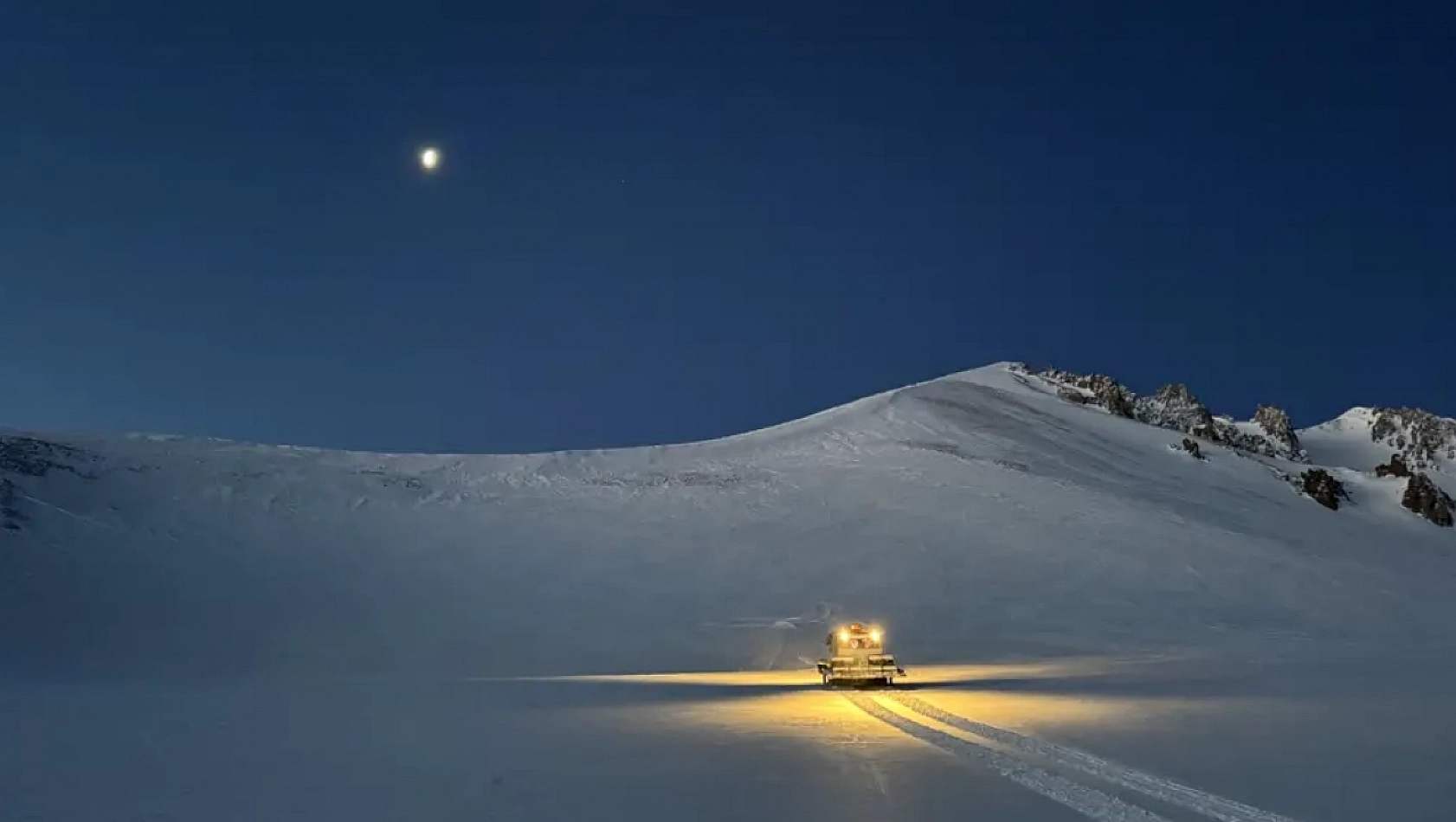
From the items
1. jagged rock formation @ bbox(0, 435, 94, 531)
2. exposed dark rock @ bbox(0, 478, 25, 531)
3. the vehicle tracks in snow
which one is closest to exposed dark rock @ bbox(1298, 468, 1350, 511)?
the vehicle tracks in snow

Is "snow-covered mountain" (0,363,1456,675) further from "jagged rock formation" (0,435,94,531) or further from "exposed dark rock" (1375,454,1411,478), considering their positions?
"exposed dark rock" (1375,454,1411,478)

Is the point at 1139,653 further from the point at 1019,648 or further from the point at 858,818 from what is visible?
the point at 858,818

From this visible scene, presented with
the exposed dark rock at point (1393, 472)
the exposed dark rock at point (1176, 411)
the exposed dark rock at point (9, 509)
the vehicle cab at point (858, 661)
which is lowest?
the vehicle cab at point (858, 661)

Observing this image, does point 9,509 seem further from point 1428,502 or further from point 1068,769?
point 1428,502

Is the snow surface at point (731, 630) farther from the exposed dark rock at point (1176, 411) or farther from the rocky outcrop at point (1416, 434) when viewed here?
the rocky outcrop at point (1416, 434)

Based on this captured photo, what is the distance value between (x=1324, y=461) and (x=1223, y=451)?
30.6 meters

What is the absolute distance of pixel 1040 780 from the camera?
543 inches

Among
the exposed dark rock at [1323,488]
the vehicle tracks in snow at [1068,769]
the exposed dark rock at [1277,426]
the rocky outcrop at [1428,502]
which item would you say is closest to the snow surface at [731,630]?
the vehicle tracks in snow at [1068,769]

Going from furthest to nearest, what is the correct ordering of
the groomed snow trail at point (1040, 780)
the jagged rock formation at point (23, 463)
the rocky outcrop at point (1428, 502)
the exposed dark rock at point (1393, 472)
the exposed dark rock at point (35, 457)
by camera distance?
the exposed dark rock at point (1393, 472), the rocky outcrop at point (1428, 502), the exposed dark rock at point (35, 457), the jagged rock formation at point (23, 463), the groomed snow trail at point (1040, 780)

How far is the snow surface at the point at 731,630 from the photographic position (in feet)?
46.2

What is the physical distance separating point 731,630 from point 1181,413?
6789 cm

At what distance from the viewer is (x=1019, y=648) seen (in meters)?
40.2

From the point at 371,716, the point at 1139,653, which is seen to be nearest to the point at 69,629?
the point at 371,716

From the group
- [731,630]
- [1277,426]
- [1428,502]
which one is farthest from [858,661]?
[1277,426]
